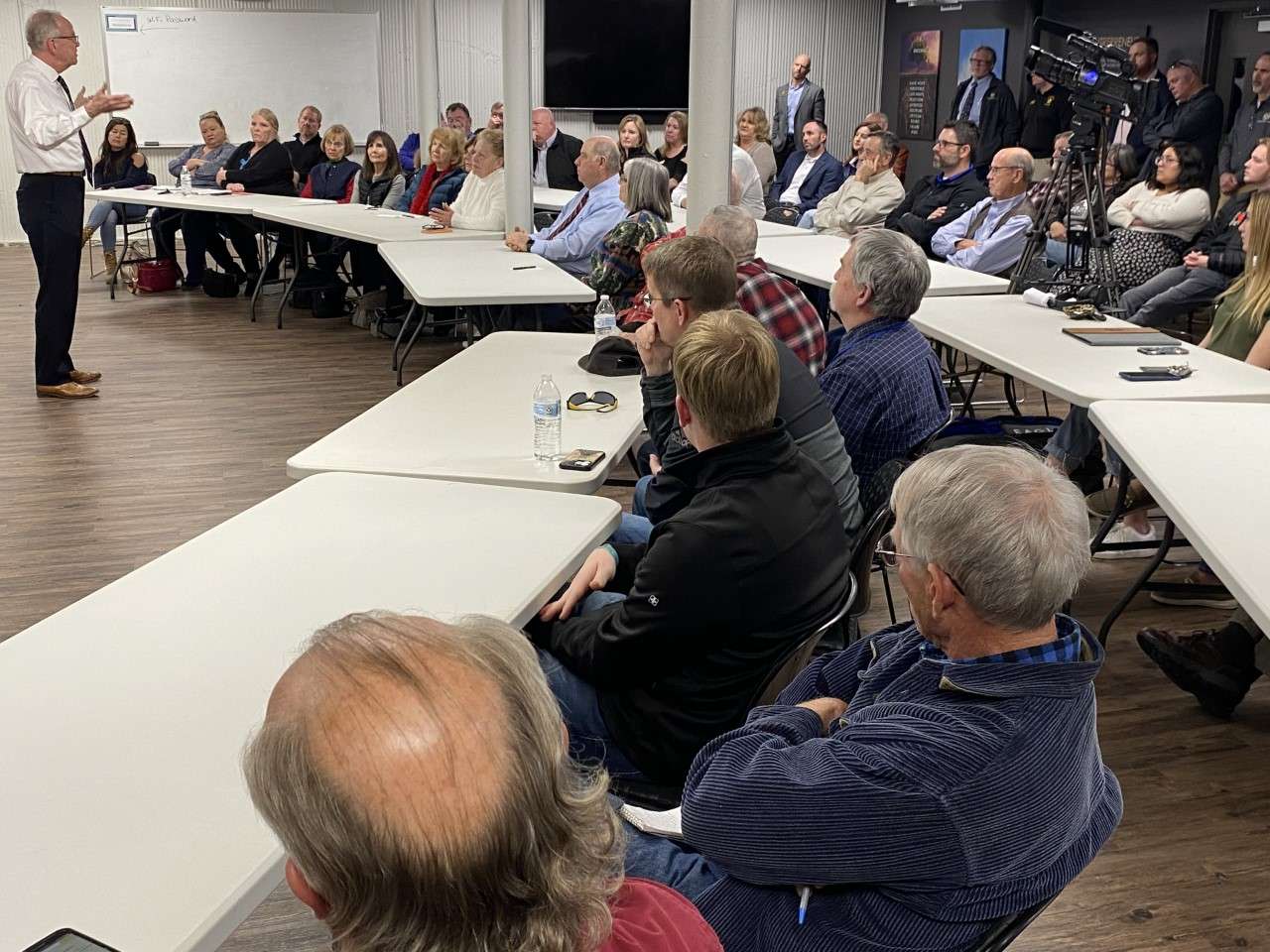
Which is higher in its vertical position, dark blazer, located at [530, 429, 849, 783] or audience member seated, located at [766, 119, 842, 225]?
audience member seated, located at [766, 119, 842, 225]

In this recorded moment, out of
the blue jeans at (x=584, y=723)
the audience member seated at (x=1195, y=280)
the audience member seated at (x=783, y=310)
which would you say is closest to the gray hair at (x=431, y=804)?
the blue jeans at (x=584, y=723)

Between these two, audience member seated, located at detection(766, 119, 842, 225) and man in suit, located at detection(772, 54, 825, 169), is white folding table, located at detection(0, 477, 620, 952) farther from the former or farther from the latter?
man in suit, located at detection(772, 54, 825, 169)

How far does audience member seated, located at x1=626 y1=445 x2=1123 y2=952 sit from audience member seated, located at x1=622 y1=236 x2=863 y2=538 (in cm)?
90

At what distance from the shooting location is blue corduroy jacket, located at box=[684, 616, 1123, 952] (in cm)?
133

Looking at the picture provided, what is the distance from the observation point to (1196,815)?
268 centimetres

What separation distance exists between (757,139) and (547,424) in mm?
6933

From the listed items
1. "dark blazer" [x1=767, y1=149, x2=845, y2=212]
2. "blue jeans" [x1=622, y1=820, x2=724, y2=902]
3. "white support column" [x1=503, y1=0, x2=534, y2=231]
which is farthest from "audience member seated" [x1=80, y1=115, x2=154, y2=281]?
"blue jeans" [x1=622, y1=820, x2=724, y2=902]

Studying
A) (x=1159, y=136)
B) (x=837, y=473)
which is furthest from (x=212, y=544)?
(x=1159, y=136)

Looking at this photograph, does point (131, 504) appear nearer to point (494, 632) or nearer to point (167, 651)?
point (167, 651)

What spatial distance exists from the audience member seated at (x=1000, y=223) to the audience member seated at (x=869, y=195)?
0.94 m

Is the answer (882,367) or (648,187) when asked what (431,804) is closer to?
(882,367)

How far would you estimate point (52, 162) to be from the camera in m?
5.73

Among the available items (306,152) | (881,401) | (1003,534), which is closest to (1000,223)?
(881,401)

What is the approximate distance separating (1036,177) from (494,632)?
406 inches
